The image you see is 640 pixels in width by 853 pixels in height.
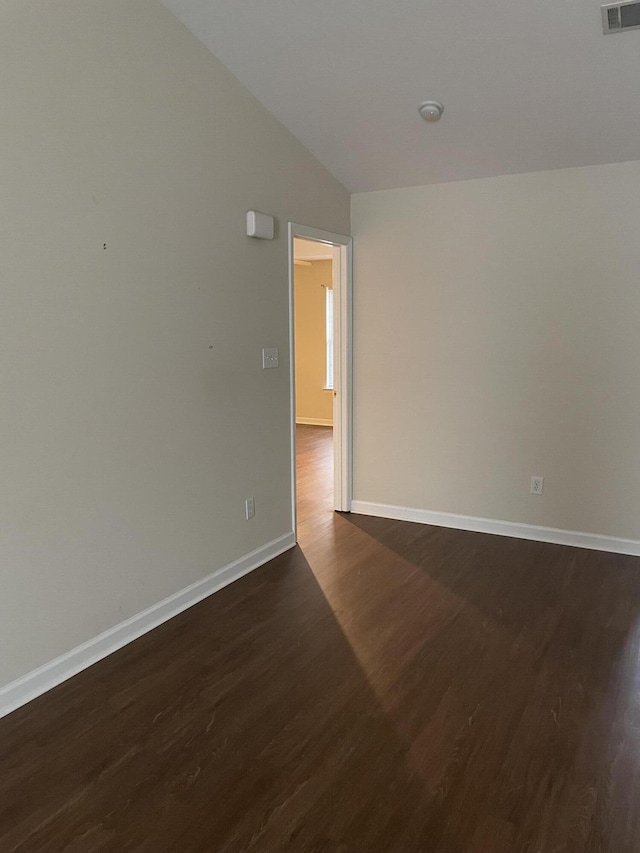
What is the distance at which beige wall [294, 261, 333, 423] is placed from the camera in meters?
8.73

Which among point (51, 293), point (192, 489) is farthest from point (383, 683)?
point (51, 293)

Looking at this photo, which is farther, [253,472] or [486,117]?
[253,472]

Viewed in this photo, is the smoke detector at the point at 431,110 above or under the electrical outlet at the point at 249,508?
above

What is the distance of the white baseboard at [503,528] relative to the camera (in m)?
3.90

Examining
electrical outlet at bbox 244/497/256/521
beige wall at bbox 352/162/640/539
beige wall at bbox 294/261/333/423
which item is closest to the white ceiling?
beige wall at bbox 352/162/640/539

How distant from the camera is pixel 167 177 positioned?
9.43ft

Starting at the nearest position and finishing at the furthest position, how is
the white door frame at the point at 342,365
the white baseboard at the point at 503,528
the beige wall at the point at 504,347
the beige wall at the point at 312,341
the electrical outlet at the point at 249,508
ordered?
the electrical outlet at the point at 249,508, the beige wall at the point at 504,347, the white baseboard at the point at 503,528, the white door frame at the point at 342,365, the beige wall at the point at 312,341

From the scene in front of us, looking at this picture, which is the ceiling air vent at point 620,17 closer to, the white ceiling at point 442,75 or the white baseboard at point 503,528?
the white ceiling at point 442,75

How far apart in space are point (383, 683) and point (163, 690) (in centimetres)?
90

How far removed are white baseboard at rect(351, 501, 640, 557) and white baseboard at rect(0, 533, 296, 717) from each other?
112 centimetres

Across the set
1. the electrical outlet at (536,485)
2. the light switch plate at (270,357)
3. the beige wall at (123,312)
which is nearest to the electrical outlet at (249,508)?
the beige wall at (123,312)

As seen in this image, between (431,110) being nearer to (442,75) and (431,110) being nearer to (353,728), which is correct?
(442,75)

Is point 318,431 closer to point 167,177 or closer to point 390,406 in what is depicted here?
point 390,406

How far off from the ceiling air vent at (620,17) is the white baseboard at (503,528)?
2799 mm
